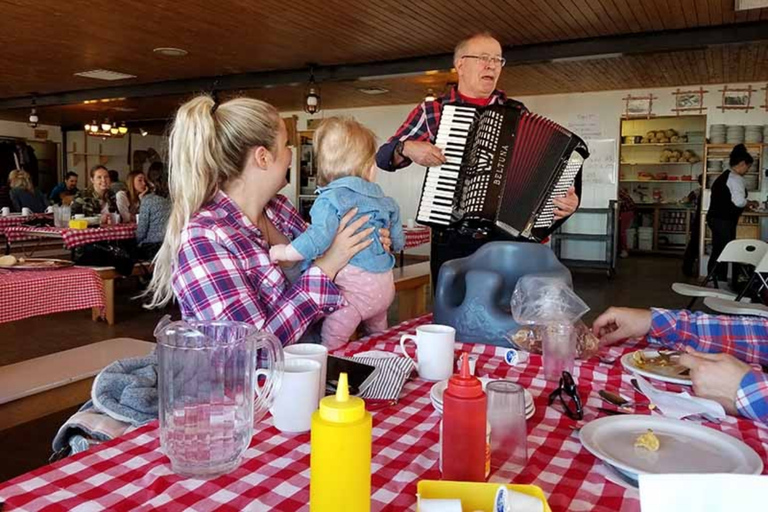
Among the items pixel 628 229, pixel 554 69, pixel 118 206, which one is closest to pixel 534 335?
pixel 118 206

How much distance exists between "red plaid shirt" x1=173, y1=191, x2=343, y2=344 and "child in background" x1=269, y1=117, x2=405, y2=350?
0.30 metres

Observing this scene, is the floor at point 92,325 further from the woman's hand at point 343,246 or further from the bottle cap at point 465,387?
the bottle cap at point 465,387

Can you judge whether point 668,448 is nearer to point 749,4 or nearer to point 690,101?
point 749,4

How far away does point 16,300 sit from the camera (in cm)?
326

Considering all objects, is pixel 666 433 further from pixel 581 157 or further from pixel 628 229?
pixel 628 229

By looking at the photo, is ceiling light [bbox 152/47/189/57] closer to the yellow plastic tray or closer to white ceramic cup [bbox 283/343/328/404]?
white ceramic cup [bbox 283/343/328/404]

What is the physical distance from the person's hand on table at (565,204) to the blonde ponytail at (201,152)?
1203 mm

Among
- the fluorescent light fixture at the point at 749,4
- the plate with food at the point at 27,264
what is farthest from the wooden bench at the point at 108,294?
the fluorescent light fixture at the point at 749,4

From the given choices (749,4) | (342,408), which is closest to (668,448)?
(342,408)

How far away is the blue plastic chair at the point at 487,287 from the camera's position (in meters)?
1.63

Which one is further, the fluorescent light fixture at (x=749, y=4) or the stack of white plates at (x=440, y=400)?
the fluorescent light fixture at (x=749, y=4)

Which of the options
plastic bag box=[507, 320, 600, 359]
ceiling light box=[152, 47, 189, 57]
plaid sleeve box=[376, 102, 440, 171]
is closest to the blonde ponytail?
plastic bag box=[507, 320, 600, 359]

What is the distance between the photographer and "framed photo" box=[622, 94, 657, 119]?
948 cm

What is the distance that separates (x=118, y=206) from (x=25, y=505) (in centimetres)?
679
